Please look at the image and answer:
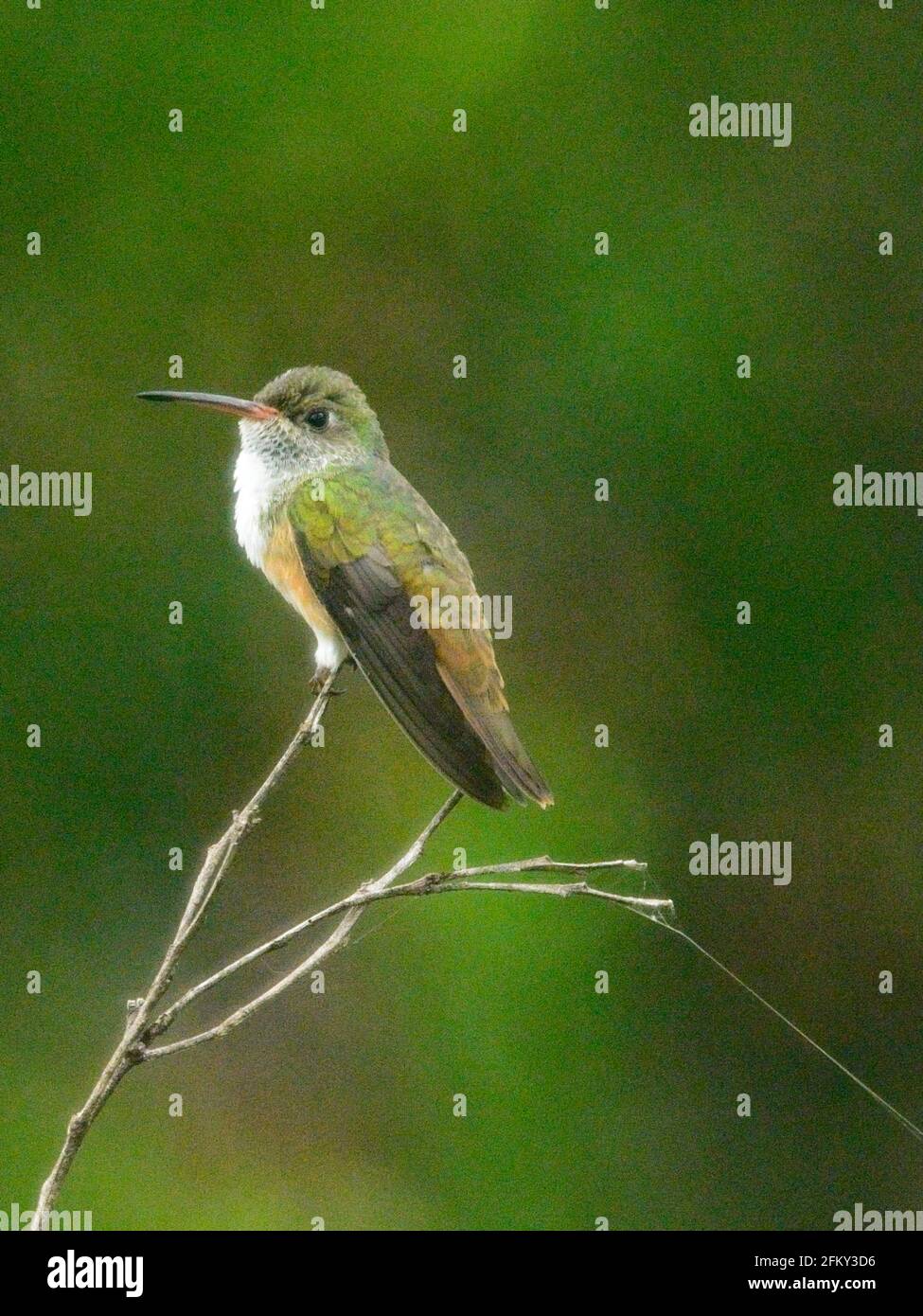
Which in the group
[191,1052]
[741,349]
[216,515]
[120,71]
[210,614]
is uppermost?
[120,71]

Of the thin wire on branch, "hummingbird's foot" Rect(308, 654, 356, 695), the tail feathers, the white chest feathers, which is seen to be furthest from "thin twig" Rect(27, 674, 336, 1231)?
the white chest feathers

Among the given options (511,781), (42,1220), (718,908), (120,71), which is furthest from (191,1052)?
(120,71)

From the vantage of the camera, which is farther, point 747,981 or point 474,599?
point 747,981

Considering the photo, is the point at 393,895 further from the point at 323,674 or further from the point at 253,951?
the point at 323,674

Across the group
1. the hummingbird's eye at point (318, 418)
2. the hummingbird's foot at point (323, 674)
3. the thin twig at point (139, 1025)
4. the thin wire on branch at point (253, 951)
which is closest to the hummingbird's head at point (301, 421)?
the hummingbird's eye at point (318, 418)

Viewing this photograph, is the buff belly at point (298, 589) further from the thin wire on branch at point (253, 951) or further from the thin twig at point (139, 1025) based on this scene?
the thin twig at point (139, 1025)

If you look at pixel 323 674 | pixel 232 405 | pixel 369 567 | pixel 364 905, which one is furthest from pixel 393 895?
pixel 232 405

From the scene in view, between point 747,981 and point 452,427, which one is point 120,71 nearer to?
point 452,427

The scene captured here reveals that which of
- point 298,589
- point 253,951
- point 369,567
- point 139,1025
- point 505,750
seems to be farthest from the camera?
point 298,589
